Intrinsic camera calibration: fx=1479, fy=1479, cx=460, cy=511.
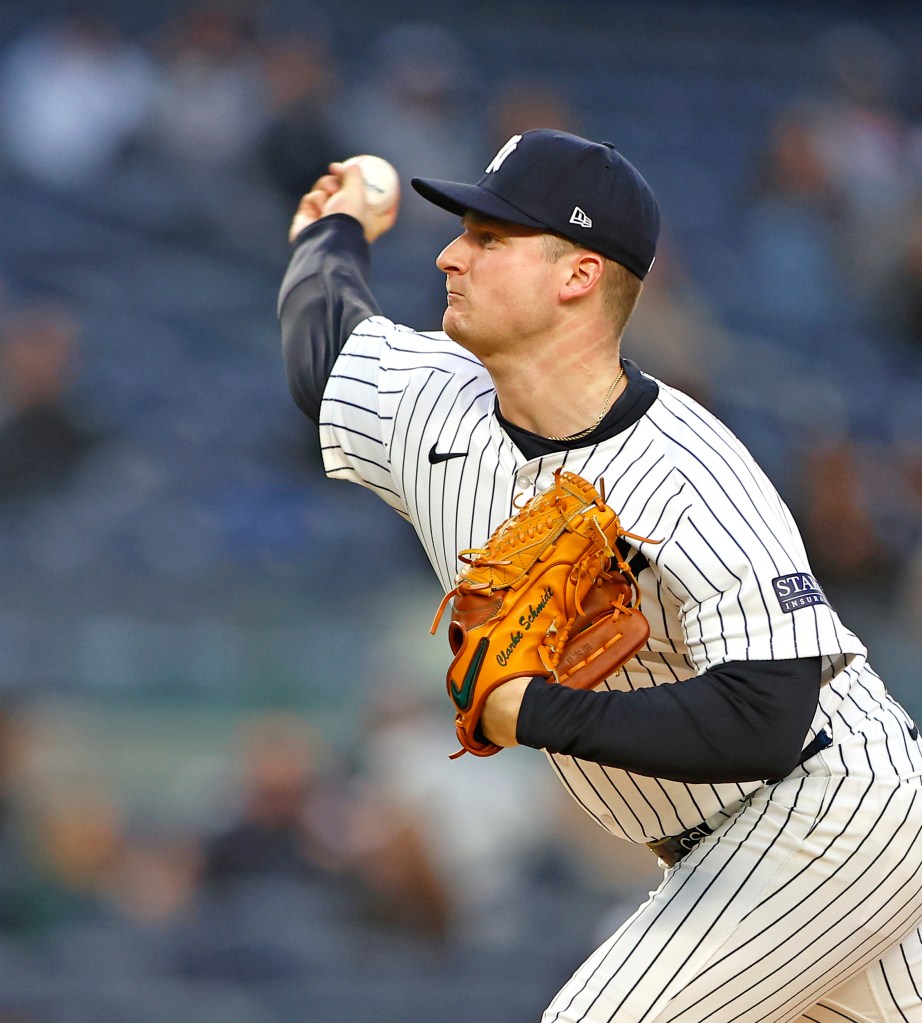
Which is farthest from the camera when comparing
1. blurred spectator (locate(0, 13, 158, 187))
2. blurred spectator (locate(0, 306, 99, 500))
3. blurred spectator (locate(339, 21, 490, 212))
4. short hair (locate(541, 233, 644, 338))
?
blurred spectator (locate(339, 21, 490, 212))

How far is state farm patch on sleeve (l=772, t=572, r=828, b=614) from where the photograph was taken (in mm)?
1963

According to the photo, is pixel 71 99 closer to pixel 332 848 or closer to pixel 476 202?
pixel 332 848

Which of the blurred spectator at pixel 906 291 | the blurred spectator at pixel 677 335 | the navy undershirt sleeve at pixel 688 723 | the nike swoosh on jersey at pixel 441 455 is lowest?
the navy undershirt sleeve at pixel 688 723

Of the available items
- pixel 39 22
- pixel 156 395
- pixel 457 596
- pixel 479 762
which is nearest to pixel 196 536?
pixel 156 395

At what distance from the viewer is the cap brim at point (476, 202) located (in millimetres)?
2150

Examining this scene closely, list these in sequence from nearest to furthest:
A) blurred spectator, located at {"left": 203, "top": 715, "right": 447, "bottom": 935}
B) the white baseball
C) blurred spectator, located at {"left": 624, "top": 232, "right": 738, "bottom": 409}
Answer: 1. the white baseball
2. blurred spectator, located at {"left": 203, "top": 715, "right": 447, "bottom": 935}
3. blurred spectator, located at {"left": 624, "top": 232, "right": 738, "bottom": 409}

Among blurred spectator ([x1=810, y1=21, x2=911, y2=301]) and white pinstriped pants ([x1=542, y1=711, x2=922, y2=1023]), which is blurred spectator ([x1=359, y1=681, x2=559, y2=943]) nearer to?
white pinstriped pants ([x1=542, y1=711, x2=922, y2=1023])

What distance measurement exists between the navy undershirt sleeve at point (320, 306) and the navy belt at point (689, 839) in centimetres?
93

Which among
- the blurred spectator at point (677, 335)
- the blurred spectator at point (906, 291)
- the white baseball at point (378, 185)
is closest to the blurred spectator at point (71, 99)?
the blurred spectator at point (677, 335)

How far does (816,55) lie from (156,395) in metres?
4.10

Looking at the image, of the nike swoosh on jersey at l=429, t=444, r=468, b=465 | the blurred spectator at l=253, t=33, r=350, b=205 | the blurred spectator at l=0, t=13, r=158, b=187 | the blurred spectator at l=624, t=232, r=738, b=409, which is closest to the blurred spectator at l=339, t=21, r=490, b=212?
the blurred spectator at l=253, t=33, r=350, b=205

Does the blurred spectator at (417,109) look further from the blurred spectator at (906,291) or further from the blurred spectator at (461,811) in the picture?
the blurred spectator at (461,811)

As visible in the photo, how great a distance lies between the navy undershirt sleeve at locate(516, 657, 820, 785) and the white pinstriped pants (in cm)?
22

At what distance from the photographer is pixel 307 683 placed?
5.56 meters
